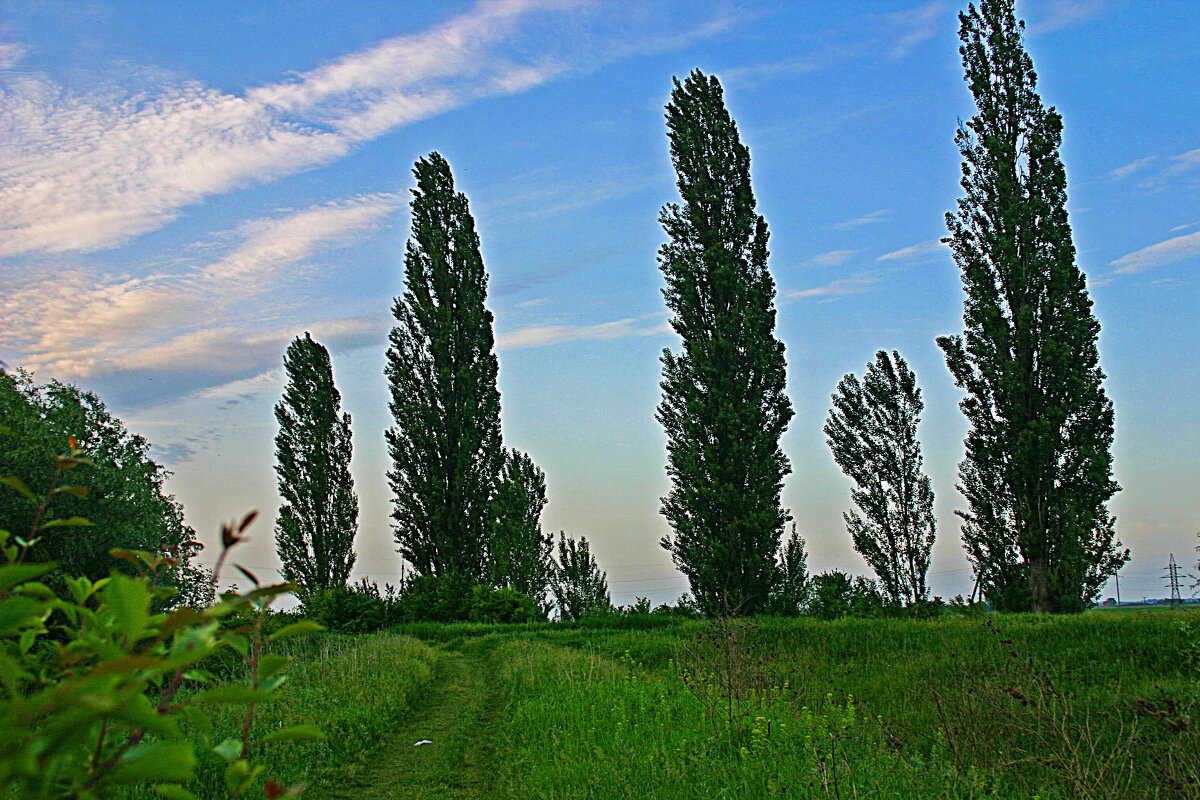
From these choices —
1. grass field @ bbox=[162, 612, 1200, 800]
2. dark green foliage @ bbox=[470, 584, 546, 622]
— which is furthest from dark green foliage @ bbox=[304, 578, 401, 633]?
grass field @ bbox=[162, 612, 1200, 800]

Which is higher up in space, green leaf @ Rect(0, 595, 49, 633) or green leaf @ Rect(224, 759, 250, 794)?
green leaf @ Rect(0, 595, 49, 633)

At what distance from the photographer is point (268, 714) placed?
22.2ft

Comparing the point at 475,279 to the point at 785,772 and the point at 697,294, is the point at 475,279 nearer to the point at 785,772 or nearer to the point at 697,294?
the point at 697,294

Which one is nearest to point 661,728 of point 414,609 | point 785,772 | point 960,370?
point 785,772

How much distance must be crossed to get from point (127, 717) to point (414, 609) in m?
21.6

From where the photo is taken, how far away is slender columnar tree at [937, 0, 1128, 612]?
1606cm

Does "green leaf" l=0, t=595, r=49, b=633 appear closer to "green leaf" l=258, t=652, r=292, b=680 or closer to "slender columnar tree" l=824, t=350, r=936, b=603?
"green leaf" l=258, t=652, r=292, b=680

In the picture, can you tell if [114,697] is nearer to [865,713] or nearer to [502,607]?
[865,713]

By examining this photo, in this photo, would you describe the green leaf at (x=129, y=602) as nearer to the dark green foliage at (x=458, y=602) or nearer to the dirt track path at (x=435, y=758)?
the dirt track path at (x=435, y=758)

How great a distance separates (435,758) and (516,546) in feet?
50.6

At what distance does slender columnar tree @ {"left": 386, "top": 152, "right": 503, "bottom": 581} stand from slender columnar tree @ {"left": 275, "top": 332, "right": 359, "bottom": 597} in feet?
9.67

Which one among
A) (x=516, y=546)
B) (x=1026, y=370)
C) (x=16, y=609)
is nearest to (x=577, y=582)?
(x=516, y=546)

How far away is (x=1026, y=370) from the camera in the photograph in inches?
665

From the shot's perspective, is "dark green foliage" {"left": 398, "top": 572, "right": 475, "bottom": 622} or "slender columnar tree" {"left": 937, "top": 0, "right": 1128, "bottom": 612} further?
"dark green foliage" {"left": 398, "top": 572, "right": 475, "bottom": 622}
